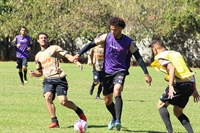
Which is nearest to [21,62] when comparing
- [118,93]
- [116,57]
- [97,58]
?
[97,58]

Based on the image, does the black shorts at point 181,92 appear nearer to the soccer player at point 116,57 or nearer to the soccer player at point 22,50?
the soccer player at point 116,57

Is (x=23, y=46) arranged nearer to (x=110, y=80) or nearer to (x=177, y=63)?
(x=110, y=80)

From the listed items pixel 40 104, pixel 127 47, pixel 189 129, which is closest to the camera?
pixel 189 129

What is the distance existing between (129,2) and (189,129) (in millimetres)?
30340

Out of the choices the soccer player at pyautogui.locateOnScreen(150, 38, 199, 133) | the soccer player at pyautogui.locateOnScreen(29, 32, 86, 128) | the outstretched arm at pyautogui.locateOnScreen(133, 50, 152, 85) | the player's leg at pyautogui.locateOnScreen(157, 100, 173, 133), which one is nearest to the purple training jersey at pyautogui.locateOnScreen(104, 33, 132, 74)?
the outstretched arm at pyautogui.locateOnScreen(133, 50, 152, 85)

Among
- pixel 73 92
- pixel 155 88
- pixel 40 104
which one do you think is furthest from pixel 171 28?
pixel 40 104

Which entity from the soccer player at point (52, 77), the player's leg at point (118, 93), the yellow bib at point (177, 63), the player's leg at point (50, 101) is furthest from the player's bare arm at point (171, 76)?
the player's leg at point (50, 101)

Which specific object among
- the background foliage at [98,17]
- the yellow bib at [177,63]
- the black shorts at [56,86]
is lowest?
the black shorts at [56,86]

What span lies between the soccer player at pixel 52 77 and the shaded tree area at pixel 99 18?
89.9 ft

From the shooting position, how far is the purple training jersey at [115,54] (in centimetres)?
989

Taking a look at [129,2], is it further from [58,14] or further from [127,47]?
[127,47]

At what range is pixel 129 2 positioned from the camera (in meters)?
38.6

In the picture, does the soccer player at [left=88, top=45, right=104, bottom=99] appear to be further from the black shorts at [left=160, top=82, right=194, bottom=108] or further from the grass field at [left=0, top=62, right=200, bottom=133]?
the black shorts at [left=160, top=82, right=194, bottom=108]

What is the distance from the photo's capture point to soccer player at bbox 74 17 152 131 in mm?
9766
